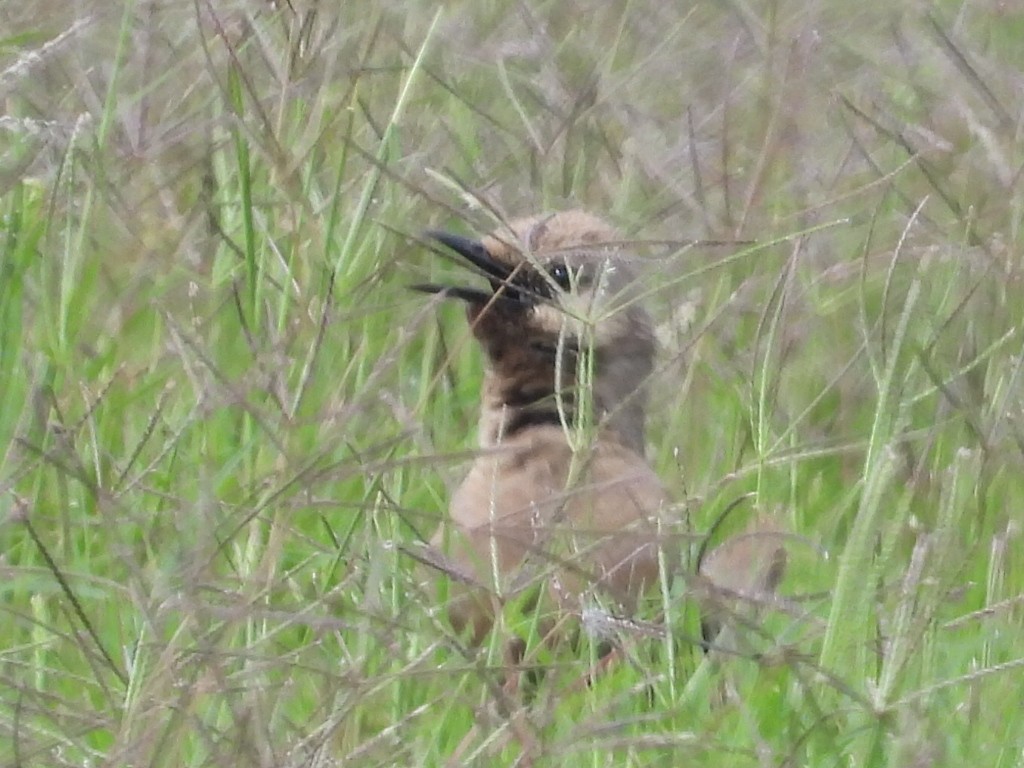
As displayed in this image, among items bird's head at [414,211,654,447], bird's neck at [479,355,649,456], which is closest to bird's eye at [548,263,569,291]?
bird's head at [414,211,654,447]

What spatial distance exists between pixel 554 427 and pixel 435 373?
0.40 metres

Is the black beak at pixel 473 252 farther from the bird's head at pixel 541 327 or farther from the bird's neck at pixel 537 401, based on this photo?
the bird's neck at pixel 537 401

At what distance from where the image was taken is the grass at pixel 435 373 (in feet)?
7.54

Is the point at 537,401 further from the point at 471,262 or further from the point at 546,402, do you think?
the point at 471,262

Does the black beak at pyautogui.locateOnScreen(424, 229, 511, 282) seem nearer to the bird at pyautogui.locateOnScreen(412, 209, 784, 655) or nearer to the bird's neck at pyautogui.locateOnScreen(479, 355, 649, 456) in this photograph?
the bird at pyautogui.locateOnScreen(412, 209, 784, 655)

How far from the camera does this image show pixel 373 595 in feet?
7.43

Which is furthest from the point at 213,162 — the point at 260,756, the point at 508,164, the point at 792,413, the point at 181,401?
the point at 260,756

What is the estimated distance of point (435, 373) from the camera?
→ 414 cm

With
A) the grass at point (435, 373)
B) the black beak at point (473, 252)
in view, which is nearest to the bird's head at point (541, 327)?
the black beak at point (473, 252)

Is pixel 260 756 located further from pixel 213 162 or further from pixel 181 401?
pixel 213 162

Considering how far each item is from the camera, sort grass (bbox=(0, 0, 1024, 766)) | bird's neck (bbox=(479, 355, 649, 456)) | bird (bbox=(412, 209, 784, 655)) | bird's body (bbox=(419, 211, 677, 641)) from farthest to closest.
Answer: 1. bird's neck (bbox=(479, 355, 649, 456))
2. bird's body (bbox=(419, 211, 677, 641))
3. bird (bbox=(412, 209, 784, 655))
4. grass (bbox=(0, 0, 1024, 766))

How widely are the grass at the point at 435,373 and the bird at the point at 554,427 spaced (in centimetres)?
8

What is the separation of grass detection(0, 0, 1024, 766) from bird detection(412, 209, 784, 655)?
83 millimetres

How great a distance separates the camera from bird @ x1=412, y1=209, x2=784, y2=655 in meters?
3.06
